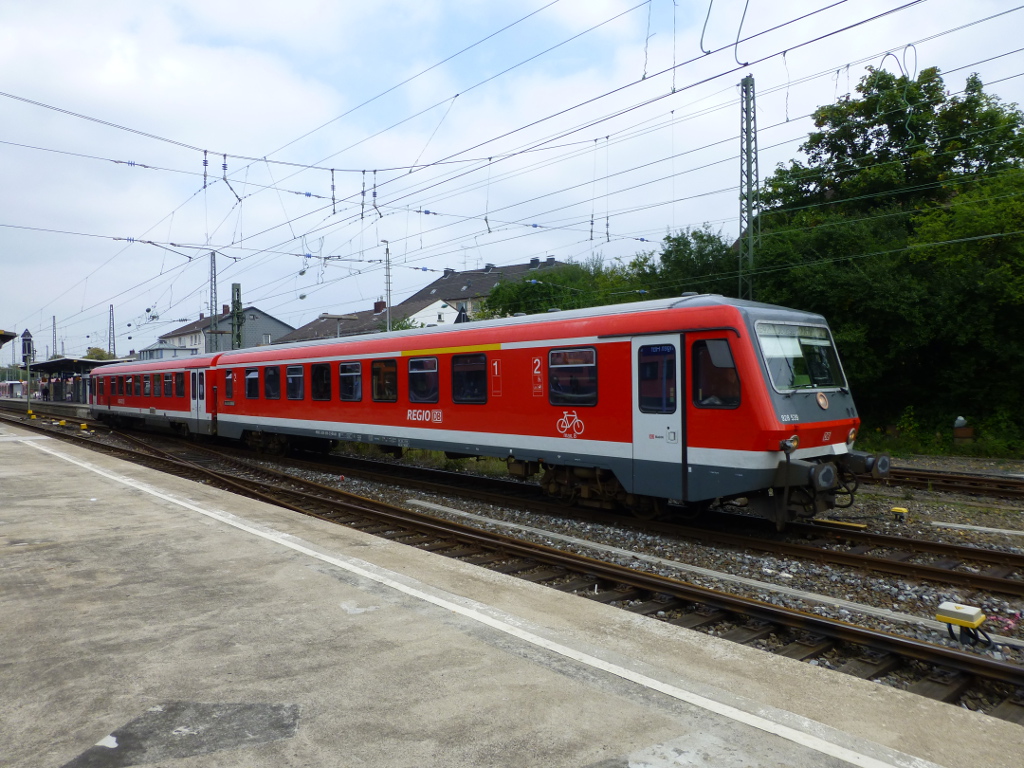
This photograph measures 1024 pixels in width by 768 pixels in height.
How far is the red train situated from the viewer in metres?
8.28

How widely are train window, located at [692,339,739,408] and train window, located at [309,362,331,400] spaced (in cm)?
927

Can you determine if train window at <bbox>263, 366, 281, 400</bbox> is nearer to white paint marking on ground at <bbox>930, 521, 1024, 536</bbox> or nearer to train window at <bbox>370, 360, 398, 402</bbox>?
train window at <bbox>370, 360, 398, 402</bbox>

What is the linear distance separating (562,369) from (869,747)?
7263 mm

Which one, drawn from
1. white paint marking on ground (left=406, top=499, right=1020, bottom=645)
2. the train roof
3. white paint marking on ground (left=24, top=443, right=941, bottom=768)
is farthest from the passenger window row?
white paint marking on ground (left=406, top=499, right=1020, bottom=645)

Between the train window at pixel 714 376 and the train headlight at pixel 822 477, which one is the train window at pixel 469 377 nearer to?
the train window at pixel 714 376

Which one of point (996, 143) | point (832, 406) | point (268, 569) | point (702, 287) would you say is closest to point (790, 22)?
point (832, 406)

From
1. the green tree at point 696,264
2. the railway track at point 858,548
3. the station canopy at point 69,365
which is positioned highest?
the green tree at point 696,264

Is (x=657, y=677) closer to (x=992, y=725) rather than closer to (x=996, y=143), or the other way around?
(x=992, y=725)

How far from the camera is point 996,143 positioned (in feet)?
77.0

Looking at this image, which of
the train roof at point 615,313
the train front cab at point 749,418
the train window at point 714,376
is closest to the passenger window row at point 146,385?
the train roof at point 615,313

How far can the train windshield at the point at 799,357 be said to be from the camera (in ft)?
27.9

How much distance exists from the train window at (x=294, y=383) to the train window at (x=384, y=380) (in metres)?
2.97

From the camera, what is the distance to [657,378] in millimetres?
9055

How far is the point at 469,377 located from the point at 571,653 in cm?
772
